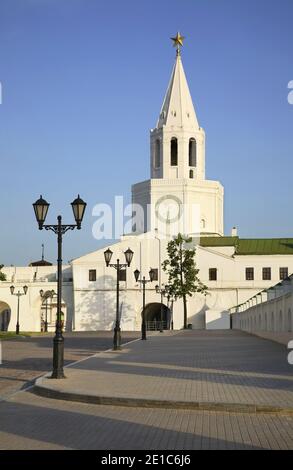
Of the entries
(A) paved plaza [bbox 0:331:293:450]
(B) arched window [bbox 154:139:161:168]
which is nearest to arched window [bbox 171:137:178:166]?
(B) arched window [bbox 154:139:161:168]

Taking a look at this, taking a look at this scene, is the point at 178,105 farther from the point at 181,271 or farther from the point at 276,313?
the point at 276,313

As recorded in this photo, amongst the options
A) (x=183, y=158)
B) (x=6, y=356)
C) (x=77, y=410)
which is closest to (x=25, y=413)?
(x=77, y=410)

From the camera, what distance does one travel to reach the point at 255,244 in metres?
85.9

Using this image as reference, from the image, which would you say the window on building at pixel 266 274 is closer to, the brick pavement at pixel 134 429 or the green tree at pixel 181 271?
the green tree at pixel 181 271

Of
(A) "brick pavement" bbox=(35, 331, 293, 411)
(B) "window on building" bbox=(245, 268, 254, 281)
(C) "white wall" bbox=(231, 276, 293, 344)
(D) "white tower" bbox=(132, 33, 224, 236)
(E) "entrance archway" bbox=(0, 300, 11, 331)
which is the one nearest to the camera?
(A) "brick pavement" bbox=(35, 331, 293, 411)

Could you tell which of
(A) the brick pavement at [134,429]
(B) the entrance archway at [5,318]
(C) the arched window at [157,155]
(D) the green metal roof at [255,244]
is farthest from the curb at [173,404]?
(B) the entrance archway at [5,318]

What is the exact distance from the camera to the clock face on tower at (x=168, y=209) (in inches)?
3474

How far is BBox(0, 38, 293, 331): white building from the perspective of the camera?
81250 millimetres

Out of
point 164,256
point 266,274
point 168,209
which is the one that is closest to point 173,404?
point 164,256

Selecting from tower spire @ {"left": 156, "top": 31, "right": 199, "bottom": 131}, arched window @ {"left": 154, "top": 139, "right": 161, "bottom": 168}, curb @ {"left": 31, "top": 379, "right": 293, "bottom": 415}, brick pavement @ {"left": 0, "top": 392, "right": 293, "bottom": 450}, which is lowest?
brick pavement @ {"left": 0, "top": 392, "right": 293, "bottom": 450}

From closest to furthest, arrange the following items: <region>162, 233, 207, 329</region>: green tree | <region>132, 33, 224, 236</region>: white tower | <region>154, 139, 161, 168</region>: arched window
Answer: <region>162, 233, 207, 329</region>: green tree
<region>132, 33, 224, 236</region>: white tower
<region>154, 139, 161, 168</region>: arched window

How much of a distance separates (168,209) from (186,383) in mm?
74064

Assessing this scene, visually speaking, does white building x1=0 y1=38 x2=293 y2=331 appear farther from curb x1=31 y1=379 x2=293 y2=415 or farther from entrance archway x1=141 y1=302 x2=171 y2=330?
curb x1=31 y1=379 x2=293 y2=415

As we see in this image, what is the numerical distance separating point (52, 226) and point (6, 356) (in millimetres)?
10409
